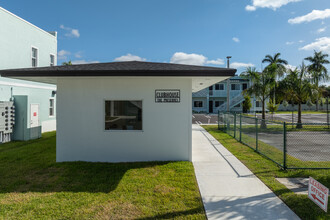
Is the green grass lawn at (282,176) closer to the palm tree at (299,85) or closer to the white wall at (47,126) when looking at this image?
the palm tree at (299,85)

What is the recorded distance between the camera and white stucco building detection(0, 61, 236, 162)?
721 cm

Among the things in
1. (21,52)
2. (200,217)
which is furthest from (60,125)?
(21,52)

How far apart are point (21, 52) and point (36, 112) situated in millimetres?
3953

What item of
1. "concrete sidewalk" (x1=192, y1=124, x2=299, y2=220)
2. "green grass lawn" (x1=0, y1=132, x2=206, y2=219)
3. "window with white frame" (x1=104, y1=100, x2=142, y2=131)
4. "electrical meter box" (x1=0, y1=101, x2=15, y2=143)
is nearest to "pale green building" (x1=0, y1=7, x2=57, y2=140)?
"electrical meter box" (x1=0, y1=101, x2=15, y2=143)

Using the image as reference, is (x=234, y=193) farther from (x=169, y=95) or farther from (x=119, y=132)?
(x=119, y=132)

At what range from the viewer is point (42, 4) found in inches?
485

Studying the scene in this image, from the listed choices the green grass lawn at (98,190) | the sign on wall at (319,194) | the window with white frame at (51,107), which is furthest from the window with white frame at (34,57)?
the sign on wall at (319,194)

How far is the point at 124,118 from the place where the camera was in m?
7.33

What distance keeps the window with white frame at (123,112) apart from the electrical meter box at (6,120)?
24.4ft

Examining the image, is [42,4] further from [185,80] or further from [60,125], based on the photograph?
[185,80]

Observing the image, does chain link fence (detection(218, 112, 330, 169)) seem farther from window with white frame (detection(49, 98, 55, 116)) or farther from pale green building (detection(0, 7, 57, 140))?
window with white frame (detection(49, 98, 55, 116))

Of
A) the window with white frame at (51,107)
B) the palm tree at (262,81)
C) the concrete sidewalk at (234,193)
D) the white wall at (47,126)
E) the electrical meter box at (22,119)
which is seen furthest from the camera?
the palm tree at (262,81)

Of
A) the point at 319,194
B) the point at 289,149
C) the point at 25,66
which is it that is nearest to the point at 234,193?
the point at 319,194

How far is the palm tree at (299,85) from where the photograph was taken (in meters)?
16.8
